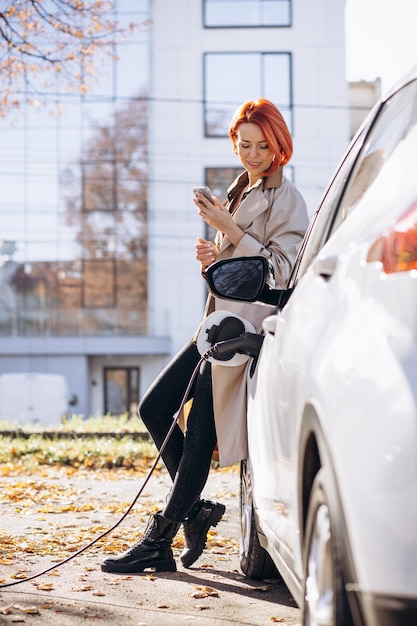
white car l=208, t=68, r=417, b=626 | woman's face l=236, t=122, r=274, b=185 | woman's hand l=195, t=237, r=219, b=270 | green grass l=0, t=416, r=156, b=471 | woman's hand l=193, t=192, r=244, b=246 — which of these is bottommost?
green grass l=0, t=416, r=156, b=471

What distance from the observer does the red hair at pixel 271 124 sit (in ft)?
15.7

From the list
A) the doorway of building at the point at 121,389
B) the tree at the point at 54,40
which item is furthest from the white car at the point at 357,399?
the doorway of building at the point at 121,389

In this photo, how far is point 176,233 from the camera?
3425 centimetres

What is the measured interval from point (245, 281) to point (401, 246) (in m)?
1.79

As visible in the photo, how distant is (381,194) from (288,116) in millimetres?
30225

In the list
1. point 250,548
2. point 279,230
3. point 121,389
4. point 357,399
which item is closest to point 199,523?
point 250,548

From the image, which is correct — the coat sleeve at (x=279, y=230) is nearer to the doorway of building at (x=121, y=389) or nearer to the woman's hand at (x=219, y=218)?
the woman's hand at (x=219, y=218)

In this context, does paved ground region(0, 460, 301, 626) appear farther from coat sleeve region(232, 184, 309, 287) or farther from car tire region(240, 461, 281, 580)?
coat sleeve region(232, 184, 309, 287)

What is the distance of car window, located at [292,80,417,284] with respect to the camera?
9.07ft

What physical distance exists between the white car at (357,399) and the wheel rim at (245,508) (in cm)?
132

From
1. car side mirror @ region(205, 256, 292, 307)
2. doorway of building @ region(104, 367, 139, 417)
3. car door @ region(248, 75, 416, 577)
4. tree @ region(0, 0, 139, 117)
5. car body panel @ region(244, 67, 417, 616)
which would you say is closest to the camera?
car body panel @ region(244, 67, 417, 616)

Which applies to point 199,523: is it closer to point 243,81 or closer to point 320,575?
point 320,575

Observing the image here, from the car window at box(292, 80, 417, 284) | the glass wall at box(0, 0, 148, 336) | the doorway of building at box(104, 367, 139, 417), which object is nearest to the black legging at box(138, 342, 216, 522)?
the car window at box(292, 80, 417, 284)

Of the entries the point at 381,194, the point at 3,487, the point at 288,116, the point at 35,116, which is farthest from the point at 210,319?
the point at 35,116
